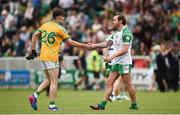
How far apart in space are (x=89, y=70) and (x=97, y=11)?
4484 millimetres

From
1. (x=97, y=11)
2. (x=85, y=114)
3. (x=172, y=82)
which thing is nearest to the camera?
(x=85, y=114)

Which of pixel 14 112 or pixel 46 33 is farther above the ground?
pixel 46 33

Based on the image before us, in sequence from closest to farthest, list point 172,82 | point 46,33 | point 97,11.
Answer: point 46,33
point 172,82
point 97,11

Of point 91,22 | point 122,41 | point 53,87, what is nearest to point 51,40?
point 53,87

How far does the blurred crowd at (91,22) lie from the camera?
114 feet

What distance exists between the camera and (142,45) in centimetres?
3441

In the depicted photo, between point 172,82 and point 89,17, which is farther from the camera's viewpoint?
point 89,17

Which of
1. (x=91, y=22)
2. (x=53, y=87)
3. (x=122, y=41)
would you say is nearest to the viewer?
(x=53, y=87)

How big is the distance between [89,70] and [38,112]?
642 inches

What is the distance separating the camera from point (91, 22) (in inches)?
1453

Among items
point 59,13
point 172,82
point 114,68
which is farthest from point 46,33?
point 172,82

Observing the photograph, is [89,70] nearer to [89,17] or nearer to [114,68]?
[89,17]

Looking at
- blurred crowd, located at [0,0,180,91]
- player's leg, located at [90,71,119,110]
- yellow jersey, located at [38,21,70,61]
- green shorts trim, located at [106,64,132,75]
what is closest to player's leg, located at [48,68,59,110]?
yellow jersey, located at [38,21,70,61]

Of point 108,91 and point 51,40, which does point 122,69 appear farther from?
point 51,40
